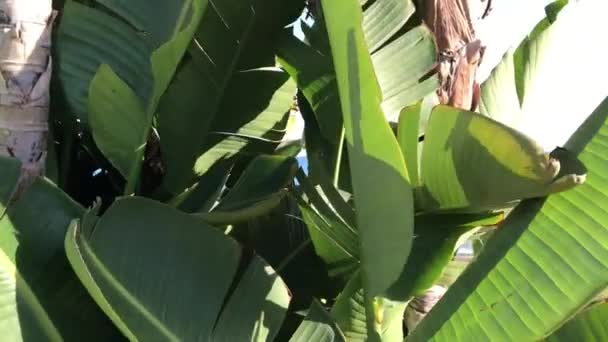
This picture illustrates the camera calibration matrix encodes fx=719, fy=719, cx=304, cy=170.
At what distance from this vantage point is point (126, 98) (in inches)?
47.6

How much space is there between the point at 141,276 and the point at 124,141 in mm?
312

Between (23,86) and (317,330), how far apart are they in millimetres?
587

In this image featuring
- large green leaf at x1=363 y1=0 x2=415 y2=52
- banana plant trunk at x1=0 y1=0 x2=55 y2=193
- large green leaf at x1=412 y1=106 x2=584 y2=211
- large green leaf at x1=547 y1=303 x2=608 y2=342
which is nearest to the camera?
large green leaf at x1=412 y1=106 x2=584 y2=211

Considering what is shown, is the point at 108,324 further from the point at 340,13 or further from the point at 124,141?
the point at 340,13

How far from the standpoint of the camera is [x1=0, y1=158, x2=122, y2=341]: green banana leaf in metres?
1.02

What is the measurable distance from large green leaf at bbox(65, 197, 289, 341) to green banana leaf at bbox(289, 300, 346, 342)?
0.12ft

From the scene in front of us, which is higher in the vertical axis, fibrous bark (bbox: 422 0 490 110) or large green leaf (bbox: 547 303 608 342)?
fibrous bark (bbox: 422 0 490 110)

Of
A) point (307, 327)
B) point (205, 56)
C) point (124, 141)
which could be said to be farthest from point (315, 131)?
point (307, 327)

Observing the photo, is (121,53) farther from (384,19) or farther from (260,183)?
(384,19)

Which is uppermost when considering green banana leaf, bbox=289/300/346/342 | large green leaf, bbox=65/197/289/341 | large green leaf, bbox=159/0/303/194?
large green leaf, bbox=159/0/303/194

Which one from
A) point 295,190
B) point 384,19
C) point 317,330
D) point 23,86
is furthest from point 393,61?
point 23,86

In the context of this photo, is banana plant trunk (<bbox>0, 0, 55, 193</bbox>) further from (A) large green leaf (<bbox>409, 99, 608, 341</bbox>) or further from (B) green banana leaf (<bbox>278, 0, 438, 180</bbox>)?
(A) large green leaf (<bbox>409, 99, 608, 341</bbox>)

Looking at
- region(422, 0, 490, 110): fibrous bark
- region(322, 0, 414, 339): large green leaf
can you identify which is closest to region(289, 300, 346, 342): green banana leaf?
region(322, 0, 414, 339): large green leaf

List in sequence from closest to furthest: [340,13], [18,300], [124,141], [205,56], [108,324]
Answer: [340,13], [18,300], [108,324], [124,141], [205,56]
